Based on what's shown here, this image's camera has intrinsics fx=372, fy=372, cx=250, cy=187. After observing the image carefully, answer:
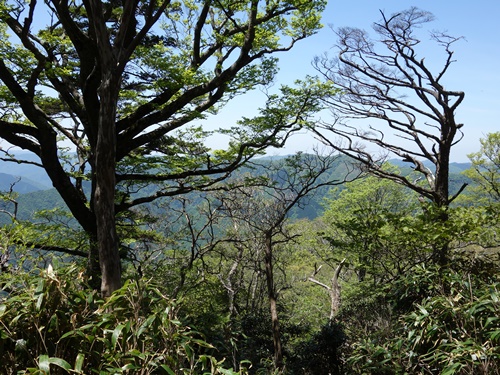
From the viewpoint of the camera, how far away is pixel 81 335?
1.51 meters

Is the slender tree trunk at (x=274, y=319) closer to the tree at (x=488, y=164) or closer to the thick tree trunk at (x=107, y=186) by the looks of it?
the thick tree trunk at (x=107, y=186)

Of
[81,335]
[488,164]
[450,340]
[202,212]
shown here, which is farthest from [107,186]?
[488,164]

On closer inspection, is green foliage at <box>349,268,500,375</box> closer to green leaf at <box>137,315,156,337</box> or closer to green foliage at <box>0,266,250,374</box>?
green foliage at <box>0,266,250,374</box>

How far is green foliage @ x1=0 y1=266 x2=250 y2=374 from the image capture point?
1466 millimetres

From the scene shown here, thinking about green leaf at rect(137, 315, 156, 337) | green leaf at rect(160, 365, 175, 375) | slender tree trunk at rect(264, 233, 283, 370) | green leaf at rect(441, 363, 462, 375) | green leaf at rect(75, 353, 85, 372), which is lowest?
slender tree trunk at rect(264, 233, 283, 370)

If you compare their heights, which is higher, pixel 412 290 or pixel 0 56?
pixel 0 56

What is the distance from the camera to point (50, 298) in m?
1.63

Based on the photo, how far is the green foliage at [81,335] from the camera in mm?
1466

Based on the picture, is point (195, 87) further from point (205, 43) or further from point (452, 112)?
point (452, 112)

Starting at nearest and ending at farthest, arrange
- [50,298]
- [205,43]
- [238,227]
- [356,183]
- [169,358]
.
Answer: [169,358] → [50,298] → [205,43] → [238,227] → [356,183]

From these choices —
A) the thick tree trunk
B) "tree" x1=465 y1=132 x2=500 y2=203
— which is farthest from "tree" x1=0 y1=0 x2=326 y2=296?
"tree" x1=465 y1=132 x2=500 y2=203

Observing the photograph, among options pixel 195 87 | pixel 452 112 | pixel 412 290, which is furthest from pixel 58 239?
pixel 452 112

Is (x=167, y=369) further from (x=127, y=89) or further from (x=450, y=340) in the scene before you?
(x=127, y=89)

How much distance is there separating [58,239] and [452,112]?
29.5 ft
